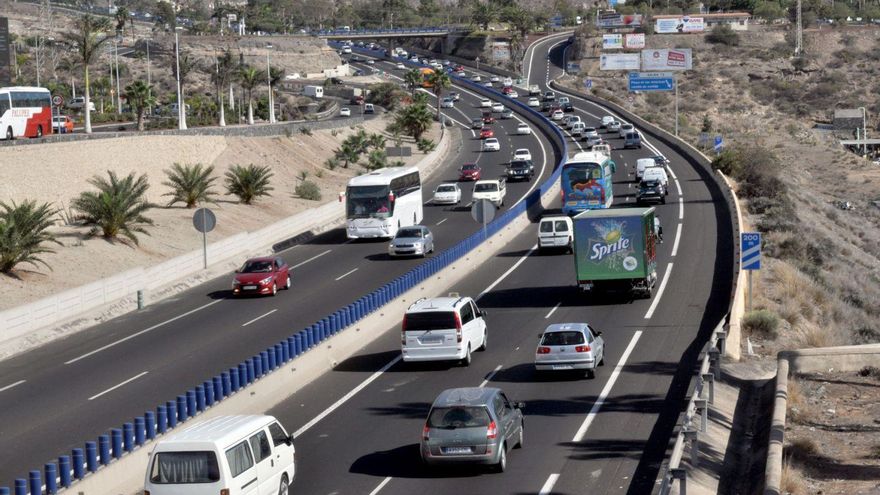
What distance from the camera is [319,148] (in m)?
93.7

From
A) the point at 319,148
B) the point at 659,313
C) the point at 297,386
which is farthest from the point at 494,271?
the point at 319,148

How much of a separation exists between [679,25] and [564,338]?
16794 centimetres

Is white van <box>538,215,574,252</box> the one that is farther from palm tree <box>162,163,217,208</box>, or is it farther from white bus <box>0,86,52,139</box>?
white bus <box>0,86,52,139</box>

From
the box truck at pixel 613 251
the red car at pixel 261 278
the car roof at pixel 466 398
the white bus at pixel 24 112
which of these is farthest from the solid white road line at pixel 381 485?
the white bus at pixel 24 112

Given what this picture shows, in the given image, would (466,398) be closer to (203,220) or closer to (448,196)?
(203,220)

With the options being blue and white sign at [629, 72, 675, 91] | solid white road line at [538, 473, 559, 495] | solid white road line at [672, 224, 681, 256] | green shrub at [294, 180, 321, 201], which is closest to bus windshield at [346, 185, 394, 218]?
solid white road line at [672, 224, 681, 256]

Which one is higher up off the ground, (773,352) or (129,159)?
(129,159)

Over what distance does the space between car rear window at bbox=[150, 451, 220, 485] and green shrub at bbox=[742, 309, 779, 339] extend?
76.2ft

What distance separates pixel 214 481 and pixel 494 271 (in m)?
31.2

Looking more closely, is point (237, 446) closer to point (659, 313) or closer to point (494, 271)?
point (659, 313)

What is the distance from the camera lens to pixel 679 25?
189m

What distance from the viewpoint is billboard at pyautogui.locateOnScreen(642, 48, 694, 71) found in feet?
493

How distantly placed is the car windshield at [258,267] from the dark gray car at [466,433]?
2312cm

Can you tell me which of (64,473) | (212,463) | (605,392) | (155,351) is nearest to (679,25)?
(155,351)
